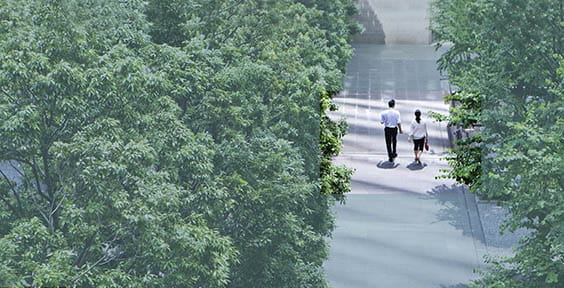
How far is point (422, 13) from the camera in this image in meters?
47.8

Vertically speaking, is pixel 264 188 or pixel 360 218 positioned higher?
pixel 264 188

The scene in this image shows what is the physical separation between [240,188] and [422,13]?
2900 cm

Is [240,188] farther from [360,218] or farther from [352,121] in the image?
[352,121]

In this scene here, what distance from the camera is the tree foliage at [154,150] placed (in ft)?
55.2

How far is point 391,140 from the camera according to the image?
29984 mm

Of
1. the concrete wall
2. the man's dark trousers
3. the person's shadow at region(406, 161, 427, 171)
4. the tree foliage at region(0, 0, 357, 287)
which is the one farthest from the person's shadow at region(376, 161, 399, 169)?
the concrete wall

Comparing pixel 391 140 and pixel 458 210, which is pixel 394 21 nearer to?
pixel 391 140

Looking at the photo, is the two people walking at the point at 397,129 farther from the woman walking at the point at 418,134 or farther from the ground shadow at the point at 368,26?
the ground shadow at the point at 368,26

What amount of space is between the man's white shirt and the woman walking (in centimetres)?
49

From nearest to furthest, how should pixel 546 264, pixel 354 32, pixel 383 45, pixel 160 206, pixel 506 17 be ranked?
pixel 160 206 < pixel 546 264 < pixel 506 17 < pixel 354 32 < pixel 383 45

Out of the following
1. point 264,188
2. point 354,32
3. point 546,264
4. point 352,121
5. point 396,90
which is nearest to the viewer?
point 546,264

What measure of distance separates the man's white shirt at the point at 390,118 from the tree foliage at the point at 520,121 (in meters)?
2.24

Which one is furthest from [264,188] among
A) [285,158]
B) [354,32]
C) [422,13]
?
[422,13]

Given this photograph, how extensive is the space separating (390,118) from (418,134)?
3.56 feet
